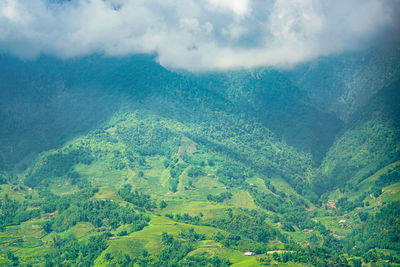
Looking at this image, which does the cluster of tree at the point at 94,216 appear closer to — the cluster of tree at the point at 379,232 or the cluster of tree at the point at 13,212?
the cluster of tree at the point at 13,212

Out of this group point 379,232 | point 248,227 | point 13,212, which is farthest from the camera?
point 13,212

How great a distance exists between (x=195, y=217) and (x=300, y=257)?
52.7m

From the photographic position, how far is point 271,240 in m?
167

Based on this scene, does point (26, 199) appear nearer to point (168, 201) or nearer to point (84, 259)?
point (168, 201)

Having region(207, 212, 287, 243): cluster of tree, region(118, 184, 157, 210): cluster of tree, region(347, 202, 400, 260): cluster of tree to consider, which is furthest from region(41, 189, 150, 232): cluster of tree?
region(347, 202, 400, 260): cluster of tree


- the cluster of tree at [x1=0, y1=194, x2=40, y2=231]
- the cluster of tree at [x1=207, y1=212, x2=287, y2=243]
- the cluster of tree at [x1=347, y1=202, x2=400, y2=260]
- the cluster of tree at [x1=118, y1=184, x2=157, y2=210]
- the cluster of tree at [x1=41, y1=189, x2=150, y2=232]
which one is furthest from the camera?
the cluster of tree at [x1=118, y1=184, x2=157, y2=210]

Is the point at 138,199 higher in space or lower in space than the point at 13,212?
higher

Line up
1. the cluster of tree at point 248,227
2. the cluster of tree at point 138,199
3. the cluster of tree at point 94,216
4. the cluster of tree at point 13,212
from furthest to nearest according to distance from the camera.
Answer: the cluster of tree at point 138,199 < the cluster of tree at point 13,212 < the cluster of tree at point 248,227 < the cluster of tree at point 94,216

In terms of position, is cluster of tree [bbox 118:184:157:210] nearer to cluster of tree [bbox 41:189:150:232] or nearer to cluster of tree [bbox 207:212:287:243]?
cluster of tree [bbox 41:189:150:232]

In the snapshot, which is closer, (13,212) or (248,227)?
(248,227)

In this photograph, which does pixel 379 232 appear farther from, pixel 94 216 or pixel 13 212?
pixel 13 212

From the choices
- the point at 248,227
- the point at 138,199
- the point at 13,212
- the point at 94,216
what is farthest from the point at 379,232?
the point at 13,212

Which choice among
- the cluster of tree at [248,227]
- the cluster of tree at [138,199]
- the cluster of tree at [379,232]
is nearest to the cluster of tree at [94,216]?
the cluster of tree at [138,199]

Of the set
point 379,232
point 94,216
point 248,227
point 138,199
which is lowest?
point 379,232
